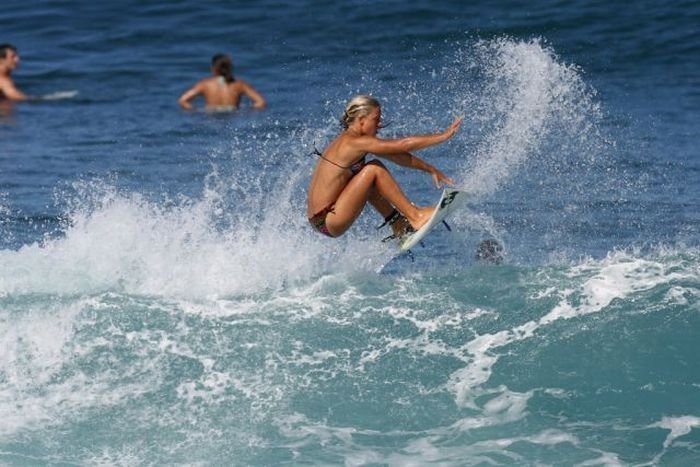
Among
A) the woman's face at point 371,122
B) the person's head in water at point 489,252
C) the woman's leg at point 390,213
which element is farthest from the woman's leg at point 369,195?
the person's head in water at point 489,252

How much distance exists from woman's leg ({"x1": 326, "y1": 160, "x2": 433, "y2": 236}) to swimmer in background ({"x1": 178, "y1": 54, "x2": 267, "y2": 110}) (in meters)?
9.50

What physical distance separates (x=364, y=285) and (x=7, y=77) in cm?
1093

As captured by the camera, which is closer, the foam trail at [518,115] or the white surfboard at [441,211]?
the white surfboard at [441,211]

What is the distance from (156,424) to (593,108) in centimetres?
1037

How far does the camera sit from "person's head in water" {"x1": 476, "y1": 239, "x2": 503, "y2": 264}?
12039 millimetres

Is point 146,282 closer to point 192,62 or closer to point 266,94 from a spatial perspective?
point 266,94

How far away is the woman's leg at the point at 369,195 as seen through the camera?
1023cm

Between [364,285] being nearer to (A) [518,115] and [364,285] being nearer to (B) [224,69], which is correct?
(A) [518,115]

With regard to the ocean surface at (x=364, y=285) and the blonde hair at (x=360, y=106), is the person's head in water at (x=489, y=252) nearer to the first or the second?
the ocean surface at (x=364, y=285)

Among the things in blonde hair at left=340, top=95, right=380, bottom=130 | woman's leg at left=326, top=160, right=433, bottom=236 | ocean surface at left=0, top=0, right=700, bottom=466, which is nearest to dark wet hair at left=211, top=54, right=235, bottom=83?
ocean surface at left=0, top=0, right=700, bottom=466

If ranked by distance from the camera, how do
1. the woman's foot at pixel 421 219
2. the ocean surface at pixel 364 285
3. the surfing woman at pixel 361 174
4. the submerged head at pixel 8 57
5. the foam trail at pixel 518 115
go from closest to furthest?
the ocean surface at pixel 364 285
the surfing woman at pixel 361 174
the woman's foot at pixel 421 219
the foam trail at pixel 518 115
the submerged head at pixel 8 57

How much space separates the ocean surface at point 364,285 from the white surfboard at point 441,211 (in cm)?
62

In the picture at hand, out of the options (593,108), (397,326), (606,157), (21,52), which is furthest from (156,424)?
(21,52)

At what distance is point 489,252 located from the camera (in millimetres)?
12094
